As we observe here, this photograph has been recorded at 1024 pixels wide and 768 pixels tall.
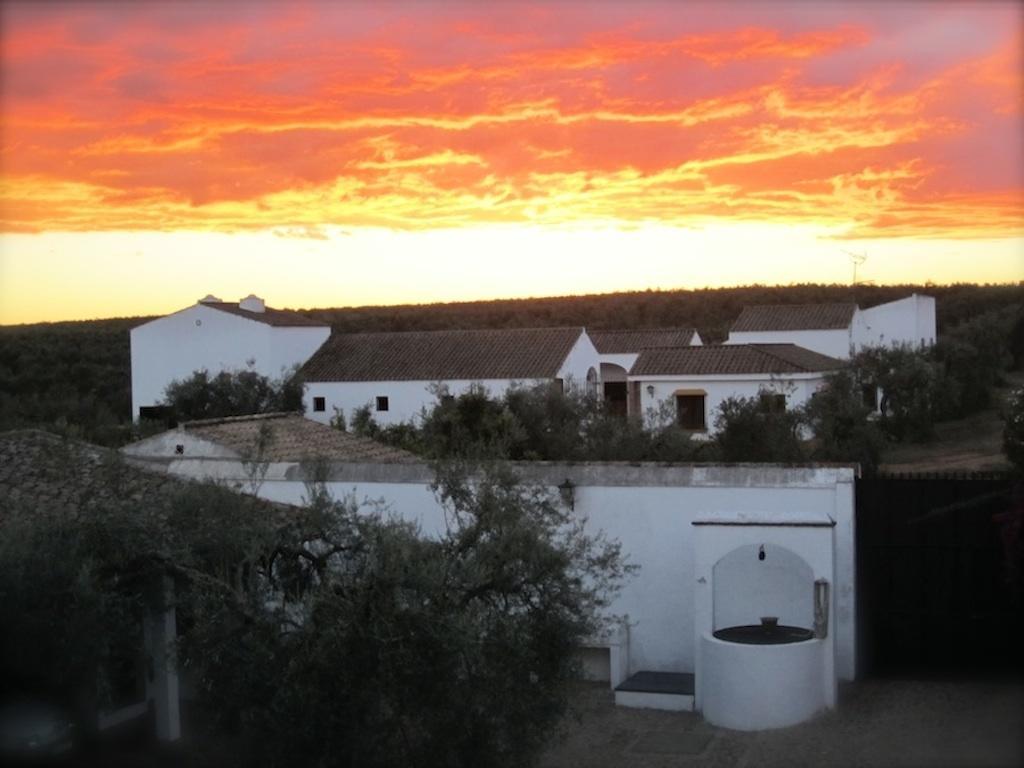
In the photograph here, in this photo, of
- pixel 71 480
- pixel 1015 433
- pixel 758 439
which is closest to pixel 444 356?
pixel 758 439

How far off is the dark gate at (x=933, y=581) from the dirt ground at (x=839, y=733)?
0.94ft

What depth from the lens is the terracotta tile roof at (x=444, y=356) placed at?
34312 mm

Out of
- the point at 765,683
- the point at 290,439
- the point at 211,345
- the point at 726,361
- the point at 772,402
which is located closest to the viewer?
the point at 765,683

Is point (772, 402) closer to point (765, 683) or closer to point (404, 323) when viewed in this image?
point (765, 683)

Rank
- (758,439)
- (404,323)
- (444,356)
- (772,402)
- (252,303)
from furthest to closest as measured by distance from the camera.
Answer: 1. (404,323)
2. (252,303)
3. (444,356)
4. (772,402)
5. (758,439)

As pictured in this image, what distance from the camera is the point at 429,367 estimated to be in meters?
35.2

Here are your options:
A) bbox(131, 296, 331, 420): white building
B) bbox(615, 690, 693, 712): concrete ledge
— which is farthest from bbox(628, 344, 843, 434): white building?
bbox(615, 690, 693, 712): concrete ledge

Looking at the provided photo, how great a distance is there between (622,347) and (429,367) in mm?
9032

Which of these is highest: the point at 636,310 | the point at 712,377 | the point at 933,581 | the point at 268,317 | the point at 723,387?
the point at 636,310

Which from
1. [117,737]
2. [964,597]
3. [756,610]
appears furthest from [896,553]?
[117,737]

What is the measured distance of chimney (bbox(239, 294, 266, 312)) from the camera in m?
39.6

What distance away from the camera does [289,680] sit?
24.4 ft

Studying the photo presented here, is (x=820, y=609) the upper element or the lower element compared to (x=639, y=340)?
lower

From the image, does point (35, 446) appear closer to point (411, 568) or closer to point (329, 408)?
point (411, 568)
